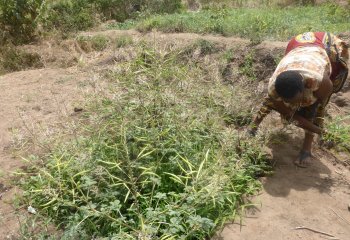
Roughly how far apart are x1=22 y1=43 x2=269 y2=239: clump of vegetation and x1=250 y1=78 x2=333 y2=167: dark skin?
0.35 m

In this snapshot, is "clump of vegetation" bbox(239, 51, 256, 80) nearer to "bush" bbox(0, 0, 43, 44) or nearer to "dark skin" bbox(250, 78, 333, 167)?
"dark skin" bbox(250, 78, 333, 167)

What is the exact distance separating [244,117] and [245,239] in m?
1.47

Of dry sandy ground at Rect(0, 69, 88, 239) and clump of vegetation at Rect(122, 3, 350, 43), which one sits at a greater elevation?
clump of vegetation at Rect(122, 3, 350, 43)

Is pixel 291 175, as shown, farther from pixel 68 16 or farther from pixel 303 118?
pixel 68 16

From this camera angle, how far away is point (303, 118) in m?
2.90

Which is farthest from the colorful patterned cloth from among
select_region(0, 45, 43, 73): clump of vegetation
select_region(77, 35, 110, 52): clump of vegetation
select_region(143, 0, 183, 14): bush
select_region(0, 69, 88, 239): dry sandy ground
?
select_region(143, 0, 183, 14): bush

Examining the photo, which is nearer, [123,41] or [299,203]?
[299,203]

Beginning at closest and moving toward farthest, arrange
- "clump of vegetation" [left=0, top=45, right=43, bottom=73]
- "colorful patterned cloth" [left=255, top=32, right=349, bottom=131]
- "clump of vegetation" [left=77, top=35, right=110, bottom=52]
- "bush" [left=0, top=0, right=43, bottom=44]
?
1. "colorful patterned cloth" [left=255, top=32, right=349, bottom=131]
2. "clump of vegetation" [left=0, top=45, right=43, bottom=73]
3. "bush" [left=0, top=0, right=43, bottom=44]
4. "clump of vegetation" [left=77, top=35, right=110, bottom=52]

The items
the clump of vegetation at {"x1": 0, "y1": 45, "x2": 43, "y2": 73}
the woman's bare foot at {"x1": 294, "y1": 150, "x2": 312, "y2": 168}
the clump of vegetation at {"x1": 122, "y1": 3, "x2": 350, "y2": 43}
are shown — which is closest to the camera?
the woman's bare foot at {"x1": 294, "y1": 150, "x2": 312, "y2": 168}

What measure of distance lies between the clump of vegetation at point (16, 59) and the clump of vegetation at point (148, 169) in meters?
3.55

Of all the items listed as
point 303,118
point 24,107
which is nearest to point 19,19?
point 24,107

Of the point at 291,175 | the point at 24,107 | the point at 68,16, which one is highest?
the point at 68,16

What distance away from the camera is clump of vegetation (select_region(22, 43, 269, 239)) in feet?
7.21

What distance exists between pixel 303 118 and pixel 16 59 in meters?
4.91
